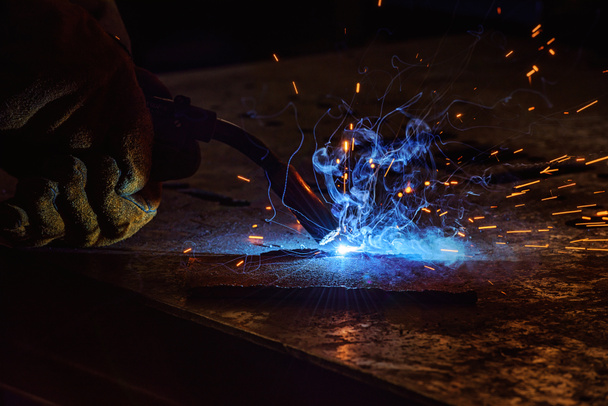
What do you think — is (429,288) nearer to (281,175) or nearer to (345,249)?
(345,249)

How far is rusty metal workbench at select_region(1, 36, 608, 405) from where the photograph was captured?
174 centimetres

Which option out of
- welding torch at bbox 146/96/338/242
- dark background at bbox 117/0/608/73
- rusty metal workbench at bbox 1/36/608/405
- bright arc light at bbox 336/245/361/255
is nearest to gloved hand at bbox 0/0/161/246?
welding torch at bbox 146/96/338/242

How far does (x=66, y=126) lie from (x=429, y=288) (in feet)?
5.95

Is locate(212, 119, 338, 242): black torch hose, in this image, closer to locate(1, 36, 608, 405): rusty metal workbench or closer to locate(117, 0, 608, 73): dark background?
locate(1, 36, 608, 405): rusty metal workbench

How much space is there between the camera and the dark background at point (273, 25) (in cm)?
806

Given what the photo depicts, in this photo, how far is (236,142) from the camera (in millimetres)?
2842

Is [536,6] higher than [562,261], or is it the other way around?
[536,6]

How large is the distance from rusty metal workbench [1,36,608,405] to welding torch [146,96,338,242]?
22cm

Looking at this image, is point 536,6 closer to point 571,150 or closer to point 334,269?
point 571,150

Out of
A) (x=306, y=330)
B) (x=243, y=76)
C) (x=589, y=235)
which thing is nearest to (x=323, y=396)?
(x=306, y=330)

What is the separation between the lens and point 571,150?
4.08 metres

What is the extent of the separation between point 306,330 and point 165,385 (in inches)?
22.5

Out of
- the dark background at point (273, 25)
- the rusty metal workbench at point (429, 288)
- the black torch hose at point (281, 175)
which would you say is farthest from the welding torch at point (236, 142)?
the dark background at point (273, 25)

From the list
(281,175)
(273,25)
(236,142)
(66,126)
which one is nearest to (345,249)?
(281,175)
